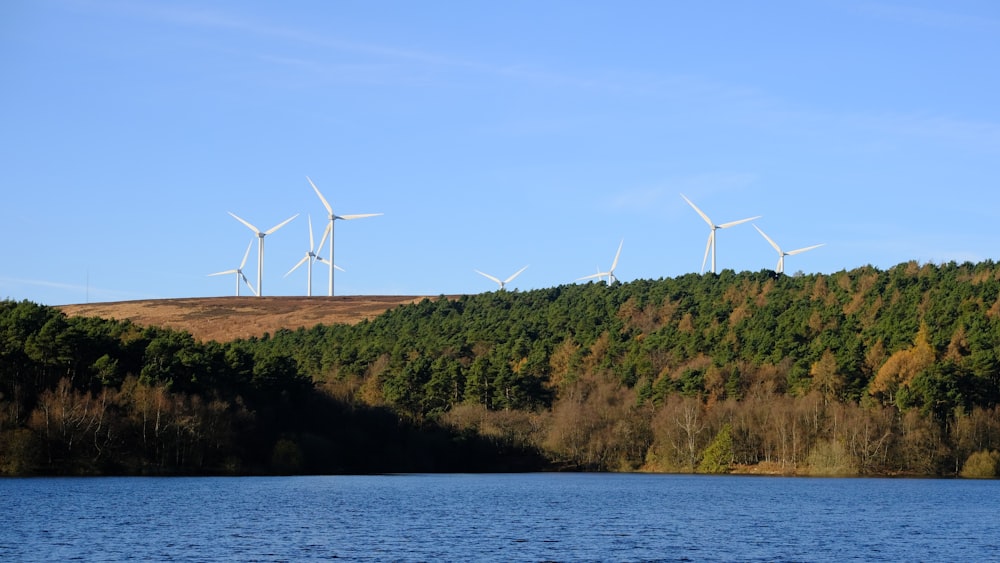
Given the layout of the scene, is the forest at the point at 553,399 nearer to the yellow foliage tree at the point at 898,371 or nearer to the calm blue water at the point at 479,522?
the yellow foliage tree at the point at 898,371

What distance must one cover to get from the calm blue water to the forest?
10.0 meters

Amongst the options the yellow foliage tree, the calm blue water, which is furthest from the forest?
the calm blue water

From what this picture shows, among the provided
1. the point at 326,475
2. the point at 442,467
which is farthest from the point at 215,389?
the point at 442,467

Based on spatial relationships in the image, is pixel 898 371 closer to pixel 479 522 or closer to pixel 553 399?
pixel 553 399

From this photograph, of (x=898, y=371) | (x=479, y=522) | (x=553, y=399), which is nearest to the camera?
(x=479, y=522)

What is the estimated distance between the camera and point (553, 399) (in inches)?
7451

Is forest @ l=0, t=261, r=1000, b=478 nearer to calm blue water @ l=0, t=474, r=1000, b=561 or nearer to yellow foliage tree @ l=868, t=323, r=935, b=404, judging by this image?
yellow foliage tree @ l=868, t=323, r=935, b=404

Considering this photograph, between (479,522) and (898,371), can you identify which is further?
(898,371)

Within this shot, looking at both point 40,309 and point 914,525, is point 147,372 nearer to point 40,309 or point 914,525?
point 40,309

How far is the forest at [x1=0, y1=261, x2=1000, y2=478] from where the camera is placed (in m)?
123

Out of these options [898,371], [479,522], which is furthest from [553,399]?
[479,522]

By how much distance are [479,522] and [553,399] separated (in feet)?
374

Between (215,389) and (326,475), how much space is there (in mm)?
19278

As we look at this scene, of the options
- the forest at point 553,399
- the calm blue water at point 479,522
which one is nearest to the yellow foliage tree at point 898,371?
the forest at point 553,399
